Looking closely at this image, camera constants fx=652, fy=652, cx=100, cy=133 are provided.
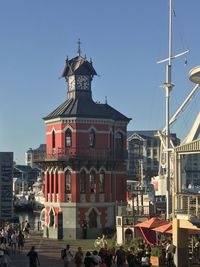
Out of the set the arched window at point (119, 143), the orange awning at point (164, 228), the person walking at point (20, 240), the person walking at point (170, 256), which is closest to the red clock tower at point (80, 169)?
the arched window at point (119, 143)

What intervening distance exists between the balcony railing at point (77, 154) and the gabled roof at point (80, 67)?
25.3 ft

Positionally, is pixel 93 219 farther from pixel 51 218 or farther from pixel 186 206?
pixel 186 206

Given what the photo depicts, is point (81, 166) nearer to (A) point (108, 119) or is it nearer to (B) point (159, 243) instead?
(A) point (108, 119)

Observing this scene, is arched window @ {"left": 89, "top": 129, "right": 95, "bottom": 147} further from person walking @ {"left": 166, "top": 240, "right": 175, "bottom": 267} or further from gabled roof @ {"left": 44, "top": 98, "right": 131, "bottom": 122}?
person walking @ {"left": 166, "top": 240, "right": 175, "bottom": 267}

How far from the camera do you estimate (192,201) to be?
32969mm

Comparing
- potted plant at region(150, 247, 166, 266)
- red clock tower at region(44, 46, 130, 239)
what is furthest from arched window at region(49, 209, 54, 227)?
potted plant at region(150, 247, 166, 266)

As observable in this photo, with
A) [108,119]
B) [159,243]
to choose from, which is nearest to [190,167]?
[108,119]

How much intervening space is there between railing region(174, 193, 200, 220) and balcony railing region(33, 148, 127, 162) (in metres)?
21.8

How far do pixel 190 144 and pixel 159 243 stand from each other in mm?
7065

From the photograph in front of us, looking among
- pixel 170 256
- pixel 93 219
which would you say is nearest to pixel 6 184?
pixel 170 256

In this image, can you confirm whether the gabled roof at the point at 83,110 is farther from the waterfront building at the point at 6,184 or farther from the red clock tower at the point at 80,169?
the waterfront building at the point at 6,184

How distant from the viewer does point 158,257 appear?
31734mm

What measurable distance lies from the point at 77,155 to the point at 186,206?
22.2m

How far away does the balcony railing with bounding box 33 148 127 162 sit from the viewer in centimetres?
5188
